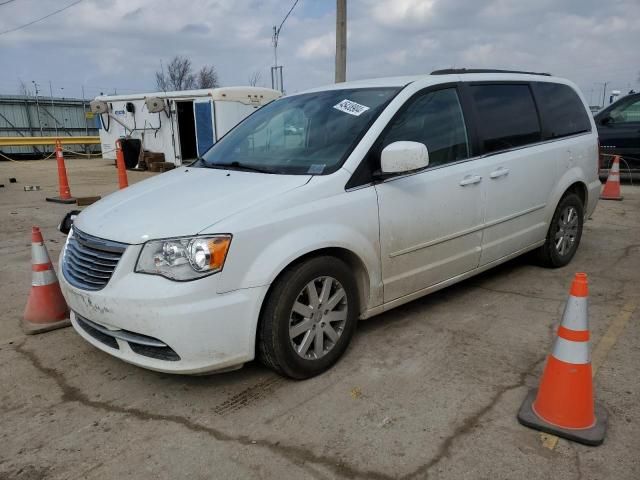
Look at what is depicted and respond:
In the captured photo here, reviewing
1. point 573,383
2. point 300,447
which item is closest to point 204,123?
point 300,447

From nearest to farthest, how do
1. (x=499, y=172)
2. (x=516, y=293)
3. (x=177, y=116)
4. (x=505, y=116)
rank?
(x=499, y=172), (x=505, y=116), (x=516, y=293), (x=177, y=116)

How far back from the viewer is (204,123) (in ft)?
46.2

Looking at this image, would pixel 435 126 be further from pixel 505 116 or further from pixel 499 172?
pixel 505 116

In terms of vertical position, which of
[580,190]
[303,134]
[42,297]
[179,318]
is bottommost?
[42,297]

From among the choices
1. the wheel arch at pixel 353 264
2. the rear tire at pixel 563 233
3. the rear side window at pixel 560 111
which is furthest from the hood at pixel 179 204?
the rear tire at pixel 563 233

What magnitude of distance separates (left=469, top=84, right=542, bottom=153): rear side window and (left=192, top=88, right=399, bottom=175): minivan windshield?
2.97 ft

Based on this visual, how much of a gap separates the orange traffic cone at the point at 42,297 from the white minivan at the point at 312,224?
2.18 feet

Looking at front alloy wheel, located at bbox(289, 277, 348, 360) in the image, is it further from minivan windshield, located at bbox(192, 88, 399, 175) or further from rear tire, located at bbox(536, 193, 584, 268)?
rear tire, located at bbox(536, 193, 584, 268)

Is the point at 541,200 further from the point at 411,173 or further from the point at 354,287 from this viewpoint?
the point at 354,287

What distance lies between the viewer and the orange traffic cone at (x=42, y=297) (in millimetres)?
3891

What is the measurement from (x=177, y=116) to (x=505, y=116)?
40.7ft

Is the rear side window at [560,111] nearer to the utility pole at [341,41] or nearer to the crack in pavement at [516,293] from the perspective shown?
Answer: the crack in pavement at [516,293]

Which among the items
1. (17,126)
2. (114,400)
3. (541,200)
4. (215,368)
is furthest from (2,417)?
(17,126)

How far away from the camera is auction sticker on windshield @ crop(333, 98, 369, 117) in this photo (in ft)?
11.5
